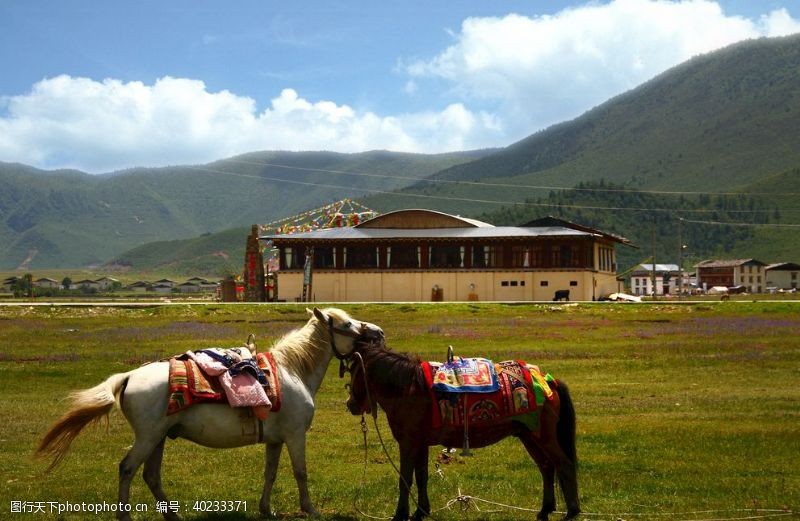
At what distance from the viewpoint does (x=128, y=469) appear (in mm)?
10391

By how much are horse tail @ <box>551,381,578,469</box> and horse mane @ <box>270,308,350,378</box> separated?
9.84 feet

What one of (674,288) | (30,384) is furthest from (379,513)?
(674,288)

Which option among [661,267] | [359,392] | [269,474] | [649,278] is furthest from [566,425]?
[661,267]

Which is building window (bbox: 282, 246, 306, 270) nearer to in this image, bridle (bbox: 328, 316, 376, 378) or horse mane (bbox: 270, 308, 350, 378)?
horse mane (bbox: 270, 308, 350, 378)

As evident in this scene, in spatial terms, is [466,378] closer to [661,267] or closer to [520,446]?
[520,446]

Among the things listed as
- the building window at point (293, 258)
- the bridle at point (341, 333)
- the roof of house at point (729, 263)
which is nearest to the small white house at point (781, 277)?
the roof of house at point (729, 263)

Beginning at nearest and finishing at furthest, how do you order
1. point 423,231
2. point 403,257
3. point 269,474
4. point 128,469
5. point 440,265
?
point 128,469 < point 269,474 < point 440,265 < point 403,257 < point 423,231

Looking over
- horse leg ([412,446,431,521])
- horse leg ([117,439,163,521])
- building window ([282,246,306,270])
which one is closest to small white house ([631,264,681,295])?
building window ([282,246,306,270])

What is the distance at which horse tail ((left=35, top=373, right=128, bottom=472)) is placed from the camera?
10.5 m

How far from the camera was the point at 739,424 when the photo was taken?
59.0 feet

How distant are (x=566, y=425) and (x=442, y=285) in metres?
67.8

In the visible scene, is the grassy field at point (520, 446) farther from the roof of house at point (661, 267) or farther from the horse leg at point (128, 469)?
the roof of house at point (661, 267)

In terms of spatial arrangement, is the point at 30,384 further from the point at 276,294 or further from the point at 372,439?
the point at 276,294

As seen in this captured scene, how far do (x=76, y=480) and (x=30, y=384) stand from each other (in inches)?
540
